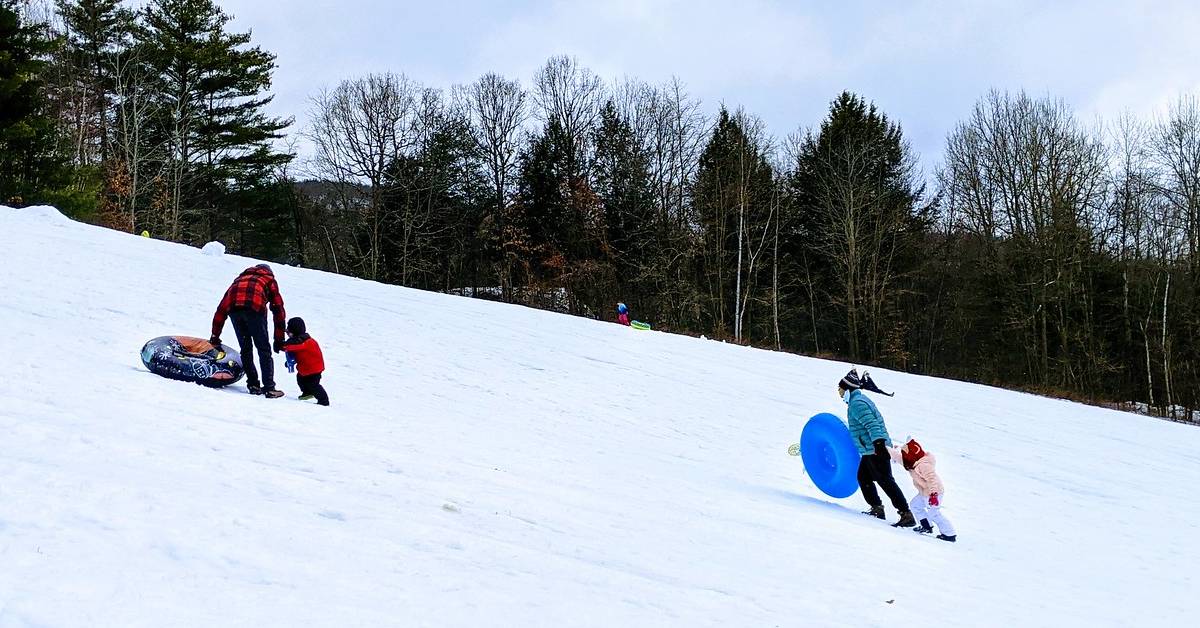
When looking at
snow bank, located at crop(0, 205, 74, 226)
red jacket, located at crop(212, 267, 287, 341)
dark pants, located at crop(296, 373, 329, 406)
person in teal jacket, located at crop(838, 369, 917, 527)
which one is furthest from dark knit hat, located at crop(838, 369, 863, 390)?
snow bank, located at crop(0, 205, 74, 226)

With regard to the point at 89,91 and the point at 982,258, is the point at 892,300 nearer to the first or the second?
the point at 982,258

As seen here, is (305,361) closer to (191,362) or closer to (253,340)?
(253,340)

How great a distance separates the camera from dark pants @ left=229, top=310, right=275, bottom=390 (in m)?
9.23

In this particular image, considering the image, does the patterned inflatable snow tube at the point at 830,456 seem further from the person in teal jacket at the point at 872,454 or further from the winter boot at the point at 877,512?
the winter boot at the point at 877,512

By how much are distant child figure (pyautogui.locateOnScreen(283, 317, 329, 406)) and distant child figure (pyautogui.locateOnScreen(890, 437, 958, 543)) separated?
7018mm

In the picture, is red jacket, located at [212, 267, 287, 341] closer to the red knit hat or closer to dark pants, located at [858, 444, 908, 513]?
dark pants, located at [858, 444, 908, 513]

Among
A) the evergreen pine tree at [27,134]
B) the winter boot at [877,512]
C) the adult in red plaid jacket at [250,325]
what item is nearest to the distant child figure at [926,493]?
the winter boot at [877,512]

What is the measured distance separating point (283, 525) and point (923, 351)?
5162 cm

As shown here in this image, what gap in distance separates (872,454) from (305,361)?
6.97 m

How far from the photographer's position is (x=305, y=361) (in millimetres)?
9523

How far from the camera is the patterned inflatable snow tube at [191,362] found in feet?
30.0

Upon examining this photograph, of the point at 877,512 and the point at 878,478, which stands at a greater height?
the point at 878,478

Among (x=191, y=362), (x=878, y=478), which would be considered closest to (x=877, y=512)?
(x=878, y=478)

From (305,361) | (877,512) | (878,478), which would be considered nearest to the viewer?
(878,478)
